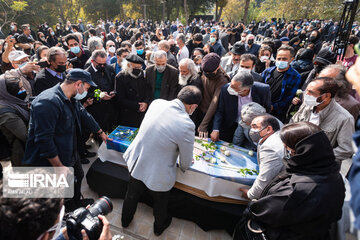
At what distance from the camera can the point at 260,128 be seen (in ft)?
7.69

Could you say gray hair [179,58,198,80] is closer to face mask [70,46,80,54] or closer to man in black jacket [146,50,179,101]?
man in black jacket [146,50,179,101]

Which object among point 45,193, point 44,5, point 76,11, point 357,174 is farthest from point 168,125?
point 76,11

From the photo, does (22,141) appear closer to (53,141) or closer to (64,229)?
(53,141)

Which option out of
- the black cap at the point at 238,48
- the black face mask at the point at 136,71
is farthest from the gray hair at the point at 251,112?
the black cap at the point at 238,48

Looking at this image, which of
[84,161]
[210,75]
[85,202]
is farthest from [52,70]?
[210,75]

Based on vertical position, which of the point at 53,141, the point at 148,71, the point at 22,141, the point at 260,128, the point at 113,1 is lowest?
the point at 22,141

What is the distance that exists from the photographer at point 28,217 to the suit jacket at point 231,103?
2.61 m

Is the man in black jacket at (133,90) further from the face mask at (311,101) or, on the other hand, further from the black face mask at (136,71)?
the face mask at (311,101)

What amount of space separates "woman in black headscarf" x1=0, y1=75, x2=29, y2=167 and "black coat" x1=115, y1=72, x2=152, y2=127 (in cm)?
160

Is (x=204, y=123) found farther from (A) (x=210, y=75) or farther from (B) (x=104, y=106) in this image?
(B) (x=104, y=106)

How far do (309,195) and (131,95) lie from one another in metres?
3.35

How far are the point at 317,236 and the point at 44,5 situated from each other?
107ft

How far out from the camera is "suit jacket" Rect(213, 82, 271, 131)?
128 inches

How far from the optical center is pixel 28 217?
1.07m
